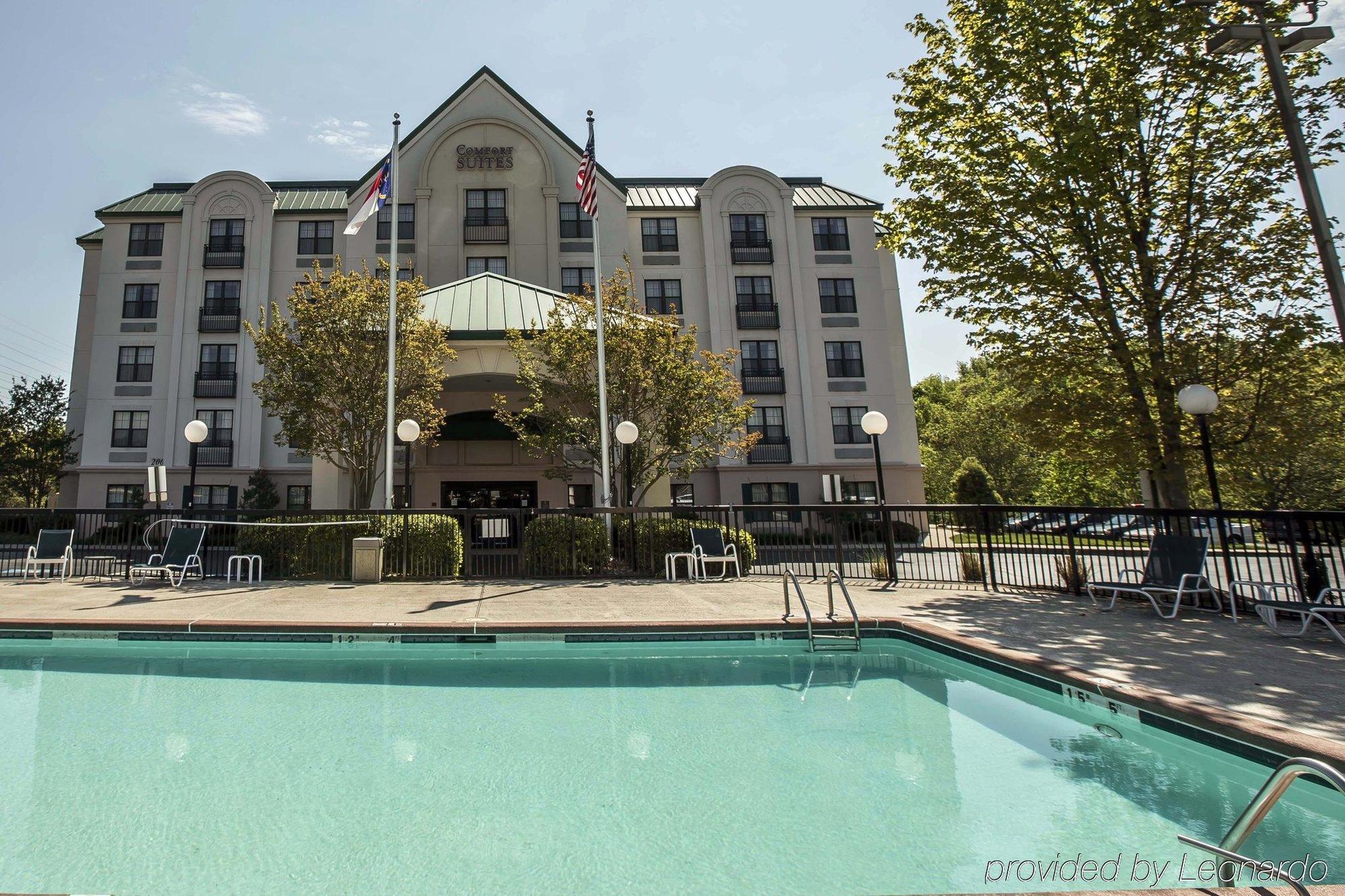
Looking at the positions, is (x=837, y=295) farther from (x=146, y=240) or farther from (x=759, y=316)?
(x=146, y=240)

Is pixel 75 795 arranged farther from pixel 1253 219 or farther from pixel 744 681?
pixel 1253 219

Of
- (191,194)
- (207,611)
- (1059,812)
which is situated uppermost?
(191,194)

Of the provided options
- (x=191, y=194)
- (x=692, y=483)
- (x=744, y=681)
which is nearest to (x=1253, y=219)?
(x=744, y=681)

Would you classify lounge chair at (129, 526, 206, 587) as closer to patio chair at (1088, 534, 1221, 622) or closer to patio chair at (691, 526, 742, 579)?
patio chair at (691, 526, 742, 579)

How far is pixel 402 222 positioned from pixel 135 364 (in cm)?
1464

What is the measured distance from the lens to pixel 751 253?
1342 inches

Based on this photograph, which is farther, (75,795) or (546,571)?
(546,571)

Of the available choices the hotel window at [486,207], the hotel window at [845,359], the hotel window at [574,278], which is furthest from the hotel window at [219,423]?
the hotel window at [845,359]

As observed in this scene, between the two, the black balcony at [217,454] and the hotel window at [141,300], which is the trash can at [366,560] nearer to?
the black balcony at [217,454]

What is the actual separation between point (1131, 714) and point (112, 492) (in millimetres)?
39513

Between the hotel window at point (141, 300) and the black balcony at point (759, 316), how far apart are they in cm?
2902

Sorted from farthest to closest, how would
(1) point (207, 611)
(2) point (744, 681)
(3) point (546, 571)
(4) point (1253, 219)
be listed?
(3) point (546, 571)
(4) point (1253, 219)
(1) point (207, 611)
(2) point (744, 681)

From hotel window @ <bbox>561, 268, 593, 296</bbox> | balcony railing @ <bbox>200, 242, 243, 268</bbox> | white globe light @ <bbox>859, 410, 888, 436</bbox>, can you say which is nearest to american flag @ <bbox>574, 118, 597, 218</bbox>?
white globe light @ <bbox>859, 410, 888, 436</bbox>

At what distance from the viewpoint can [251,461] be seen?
102 ft
